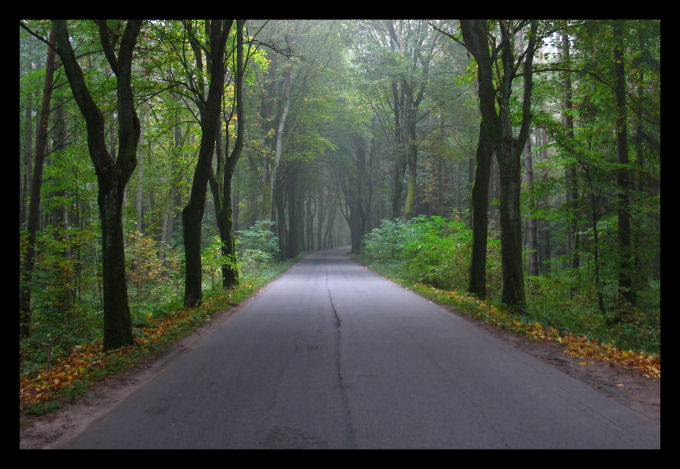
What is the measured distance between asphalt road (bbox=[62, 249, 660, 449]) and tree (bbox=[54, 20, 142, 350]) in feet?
5.19

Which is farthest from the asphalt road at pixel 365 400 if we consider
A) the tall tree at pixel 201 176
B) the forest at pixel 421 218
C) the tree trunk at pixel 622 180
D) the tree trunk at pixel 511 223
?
the tall tree at pixel 201 176

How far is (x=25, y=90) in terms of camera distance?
11.3 metres

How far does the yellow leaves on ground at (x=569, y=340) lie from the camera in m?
5.69

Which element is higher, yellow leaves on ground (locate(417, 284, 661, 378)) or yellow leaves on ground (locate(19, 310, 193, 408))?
yellow leaves on ground (locate(417, 284, 661, 378))

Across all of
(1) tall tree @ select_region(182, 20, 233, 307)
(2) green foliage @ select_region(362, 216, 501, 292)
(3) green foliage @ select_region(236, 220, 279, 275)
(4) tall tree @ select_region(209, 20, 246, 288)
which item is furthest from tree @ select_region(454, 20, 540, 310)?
(3) green foliage @ select_region(236, 220, 279, 275)

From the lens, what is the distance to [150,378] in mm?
5504

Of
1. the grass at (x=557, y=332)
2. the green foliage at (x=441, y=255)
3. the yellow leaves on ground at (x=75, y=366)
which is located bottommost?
the yellow leaves on ground at (x=75, y=366)

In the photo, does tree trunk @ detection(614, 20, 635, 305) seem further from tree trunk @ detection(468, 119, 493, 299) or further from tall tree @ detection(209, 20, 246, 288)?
tall tree @ detection(209, 20, 246, 288)

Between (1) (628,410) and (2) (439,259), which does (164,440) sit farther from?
(2) (439,259)

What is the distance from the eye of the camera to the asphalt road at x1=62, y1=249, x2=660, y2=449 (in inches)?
139

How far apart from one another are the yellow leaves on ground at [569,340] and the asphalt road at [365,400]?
0.89 m

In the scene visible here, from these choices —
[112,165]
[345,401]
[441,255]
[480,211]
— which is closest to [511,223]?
[480,211]

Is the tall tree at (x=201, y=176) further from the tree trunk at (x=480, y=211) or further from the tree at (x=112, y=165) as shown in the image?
the tree trunk at (x=480, y=211)
